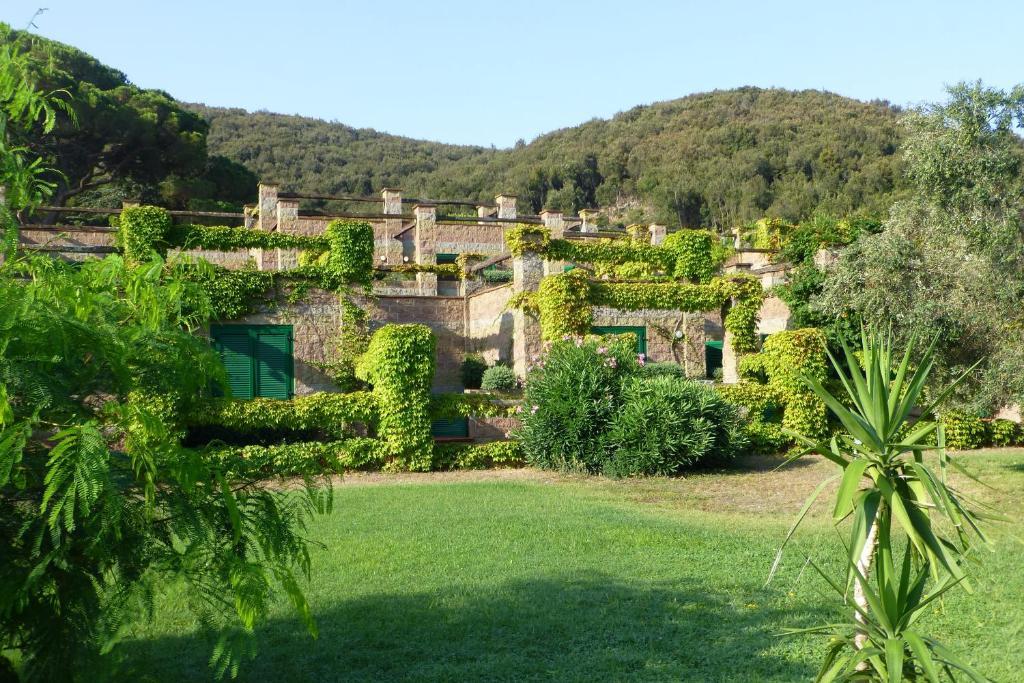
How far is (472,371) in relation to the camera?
76.4ft

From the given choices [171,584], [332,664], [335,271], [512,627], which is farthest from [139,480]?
[335,271]

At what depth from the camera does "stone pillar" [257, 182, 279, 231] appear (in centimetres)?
3031

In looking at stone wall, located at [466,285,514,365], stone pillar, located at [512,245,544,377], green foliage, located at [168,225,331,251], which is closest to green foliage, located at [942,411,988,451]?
stone pillar, located at [512,245,544,377]

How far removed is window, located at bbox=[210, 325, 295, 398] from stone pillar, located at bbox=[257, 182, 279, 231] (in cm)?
1204

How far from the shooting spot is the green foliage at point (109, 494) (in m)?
3.84

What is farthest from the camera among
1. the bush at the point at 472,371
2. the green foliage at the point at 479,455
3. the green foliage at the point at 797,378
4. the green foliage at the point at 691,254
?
the bush at the point at 472,371

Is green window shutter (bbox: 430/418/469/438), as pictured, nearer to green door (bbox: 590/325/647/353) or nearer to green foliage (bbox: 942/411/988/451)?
green door (bbox: 590/325/647/353)

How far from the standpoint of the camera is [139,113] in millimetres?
41188

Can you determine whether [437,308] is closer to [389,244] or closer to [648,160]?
[389,244]

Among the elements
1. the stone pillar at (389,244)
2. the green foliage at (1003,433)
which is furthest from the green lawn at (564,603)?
the stone pillar at (389,244)

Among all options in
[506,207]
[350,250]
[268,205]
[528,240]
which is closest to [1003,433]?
[528,240]

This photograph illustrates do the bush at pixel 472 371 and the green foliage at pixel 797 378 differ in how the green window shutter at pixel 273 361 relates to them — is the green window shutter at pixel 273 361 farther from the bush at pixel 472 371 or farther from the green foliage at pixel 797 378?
the green foliage at pixel 797 378

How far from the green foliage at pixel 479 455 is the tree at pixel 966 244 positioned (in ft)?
23.6

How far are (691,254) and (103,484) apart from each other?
20.3 meters
